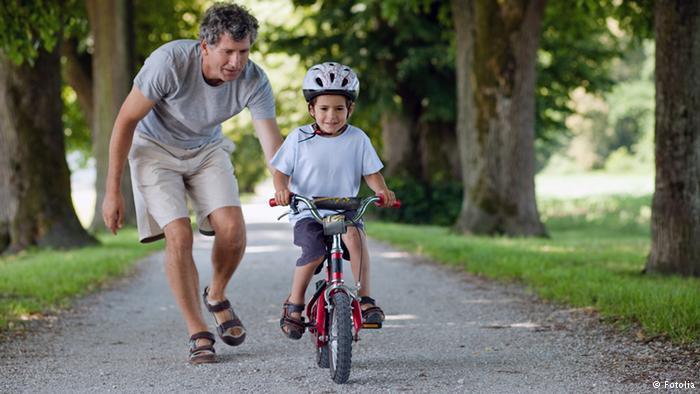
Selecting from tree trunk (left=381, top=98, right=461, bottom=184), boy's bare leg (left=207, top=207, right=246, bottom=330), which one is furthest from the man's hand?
tree trunk (left=381, top=98, right=461, bottom=184)

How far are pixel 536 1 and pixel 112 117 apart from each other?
8.95 meters

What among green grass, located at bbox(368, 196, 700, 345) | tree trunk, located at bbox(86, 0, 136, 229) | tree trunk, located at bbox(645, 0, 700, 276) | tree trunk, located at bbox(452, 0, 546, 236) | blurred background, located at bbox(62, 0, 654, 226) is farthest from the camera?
blurred background, located at bbox(62, 0, 654, 226)

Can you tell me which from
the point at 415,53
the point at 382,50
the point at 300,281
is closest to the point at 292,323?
the point at 300,281

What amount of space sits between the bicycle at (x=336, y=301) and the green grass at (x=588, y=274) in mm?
2178

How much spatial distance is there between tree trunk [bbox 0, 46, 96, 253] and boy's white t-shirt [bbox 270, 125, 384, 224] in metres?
10.3

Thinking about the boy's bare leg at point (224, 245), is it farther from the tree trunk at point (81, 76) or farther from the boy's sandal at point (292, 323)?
the tree trunk at point (81, 76)

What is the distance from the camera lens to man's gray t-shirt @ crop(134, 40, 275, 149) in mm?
5766

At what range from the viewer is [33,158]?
49.5ft

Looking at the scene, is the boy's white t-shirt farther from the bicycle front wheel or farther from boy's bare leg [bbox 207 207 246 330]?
boy's bare leg [bbox 207 207 246 330]

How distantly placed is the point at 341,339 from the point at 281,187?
924mm

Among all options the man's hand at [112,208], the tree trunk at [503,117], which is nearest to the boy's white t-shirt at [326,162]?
the man's hand at [112,208]

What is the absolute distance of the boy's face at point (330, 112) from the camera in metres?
5.54

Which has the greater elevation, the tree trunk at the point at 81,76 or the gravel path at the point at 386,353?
the tree trunk at the point at 81,76

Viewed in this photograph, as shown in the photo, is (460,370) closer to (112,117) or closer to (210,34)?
(210,34)
